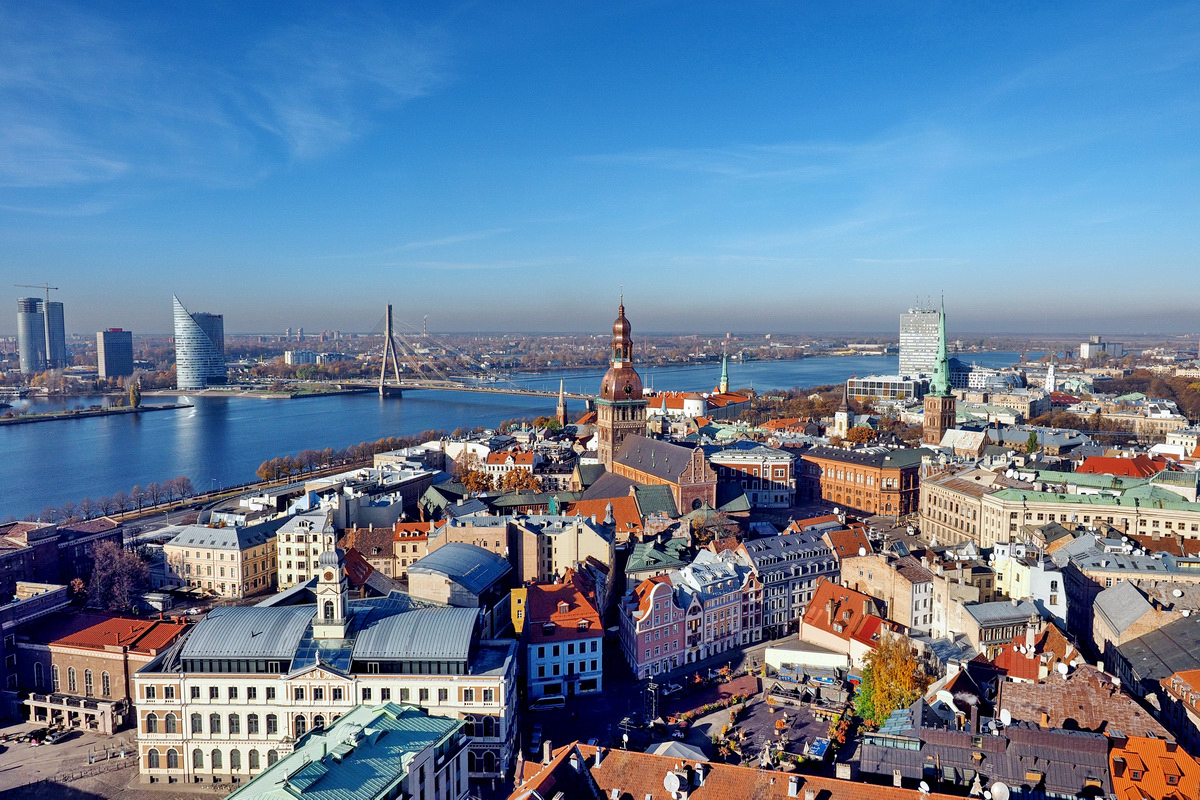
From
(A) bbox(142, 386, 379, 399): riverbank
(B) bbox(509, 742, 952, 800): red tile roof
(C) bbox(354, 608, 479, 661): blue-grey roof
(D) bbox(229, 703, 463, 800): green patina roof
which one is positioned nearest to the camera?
(B) bbox(509, 742, 952, 800): red tile roof

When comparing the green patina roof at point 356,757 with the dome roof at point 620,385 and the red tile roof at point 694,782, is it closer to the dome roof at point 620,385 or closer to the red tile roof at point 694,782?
the red tile roof at point 694,782

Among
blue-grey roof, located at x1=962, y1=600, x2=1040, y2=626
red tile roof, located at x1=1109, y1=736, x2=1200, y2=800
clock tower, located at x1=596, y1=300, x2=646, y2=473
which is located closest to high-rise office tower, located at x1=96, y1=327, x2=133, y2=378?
clock tower, located at x1=596, y1=300, x2=646, y2=473

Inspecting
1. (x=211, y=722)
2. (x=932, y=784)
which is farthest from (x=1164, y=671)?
(x=211, y=722)

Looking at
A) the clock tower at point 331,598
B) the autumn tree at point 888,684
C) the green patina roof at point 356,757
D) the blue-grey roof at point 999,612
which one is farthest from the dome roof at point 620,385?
the green patina roof at point 356,757

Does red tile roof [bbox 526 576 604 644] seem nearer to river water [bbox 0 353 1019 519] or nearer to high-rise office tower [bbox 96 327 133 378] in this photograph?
river water [bbox 0 353 1019 519]

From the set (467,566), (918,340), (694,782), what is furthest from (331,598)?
(918,340)
